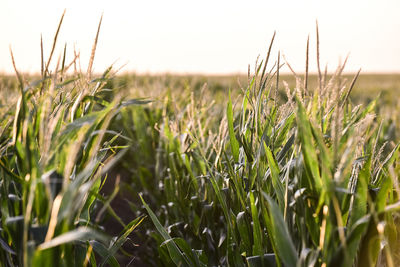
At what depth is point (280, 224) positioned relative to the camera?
2.95 feet

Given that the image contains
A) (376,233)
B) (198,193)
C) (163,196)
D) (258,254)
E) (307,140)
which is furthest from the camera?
(163,196)

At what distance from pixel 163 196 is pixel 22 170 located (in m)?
1.58

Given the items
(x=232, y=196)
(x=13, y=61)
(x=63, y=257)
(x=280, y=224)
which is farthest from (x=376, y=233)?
(x=13, y=61)

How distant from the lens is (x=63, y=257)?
0.96 metres

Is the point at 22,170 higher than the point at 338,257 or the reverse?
higher

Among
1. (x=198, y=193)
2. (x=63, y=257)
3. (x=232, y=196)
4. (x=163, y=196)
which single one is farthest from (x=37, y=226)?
(x=163, y=196)

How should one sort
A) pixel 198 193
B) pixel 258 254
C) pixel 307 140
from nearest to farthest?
1. pixel 307 140
2. pixel 258 254
3. pixel 198 193

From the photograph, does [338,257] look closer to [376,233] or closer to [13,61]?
[376,233]

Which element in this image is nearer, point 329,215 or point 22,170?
point 329,215

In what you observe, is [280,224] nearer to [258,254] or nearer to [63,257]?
[258,254]

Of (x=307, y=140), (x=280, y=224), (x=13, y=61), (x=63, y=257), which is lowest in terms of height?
(x=63, y=257)

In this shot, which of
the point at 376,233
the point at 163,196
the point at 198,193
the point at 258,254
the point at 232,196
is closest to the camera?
the point at 376,233

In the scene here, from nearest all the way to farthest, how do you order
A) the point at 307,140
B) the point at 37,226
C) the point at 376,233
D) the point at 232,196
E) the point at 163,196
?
the point at 37,226, the point at 307,140, the point at 376,233, the point at 232,196, the point at 163,196

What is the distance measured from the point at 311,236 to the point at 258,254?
0.24 metres
